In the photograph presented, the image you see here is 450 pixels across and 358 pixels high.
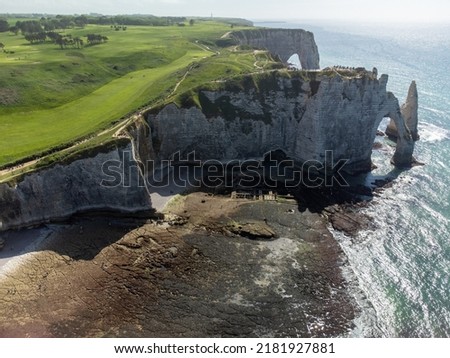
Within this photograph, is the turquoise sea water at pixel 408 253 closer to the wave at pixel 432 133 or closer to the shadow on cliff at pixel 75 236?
the wave at pixel 432 133

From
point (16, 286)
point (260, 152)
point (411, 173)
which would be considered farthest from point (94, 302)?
point (411, 173)

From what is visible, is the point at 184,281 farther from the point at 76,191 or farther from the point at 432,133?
the point at 432,133

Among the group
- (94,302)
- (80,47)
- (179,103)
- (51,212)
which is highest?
(80,47)

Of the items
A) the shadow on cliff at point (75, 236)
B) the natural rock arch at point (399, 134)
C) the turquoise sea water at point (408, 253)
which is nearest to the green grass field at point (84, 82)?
the shadow on cliff at point (75, 236)

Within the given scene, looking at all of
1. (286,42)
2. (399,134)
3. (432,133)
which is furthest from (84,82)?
(286,42)

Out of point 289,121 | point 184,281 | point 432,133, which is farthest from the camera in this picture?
point 432,133

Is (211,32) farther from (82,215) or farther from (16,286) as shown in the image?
(16,286)
